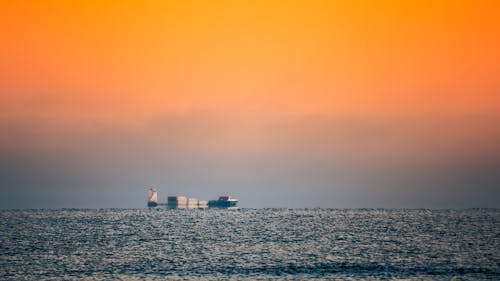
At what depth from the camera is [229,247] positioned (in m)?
134

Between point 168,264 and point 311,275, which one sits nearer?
point 311,275

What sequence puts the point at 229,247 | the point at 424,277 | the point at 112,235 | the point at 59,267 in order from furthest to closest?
the point at 112,235, the point at 229,247, the point at 59,267, the point at 424,277

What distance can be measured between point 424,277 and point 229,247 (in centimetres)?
4817

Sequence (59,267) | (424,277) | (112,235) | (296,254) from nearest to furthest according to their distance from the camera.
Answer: (424,277) → (59,267) → (296,254) → (112,235)

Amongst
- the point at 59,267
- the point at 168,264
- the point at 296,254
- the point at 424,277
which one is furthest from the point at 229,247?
the point at 424,277

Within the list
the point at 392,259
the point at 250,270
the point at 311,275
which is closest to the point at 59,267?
the point at 250,270

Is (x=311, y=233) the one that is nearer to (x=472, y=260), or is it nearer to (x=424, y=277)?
(x=472, y=260)

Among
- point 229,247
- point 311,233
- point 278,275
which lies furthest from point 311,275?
point 311,233

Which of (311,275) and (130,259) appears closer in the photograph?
(311,275)

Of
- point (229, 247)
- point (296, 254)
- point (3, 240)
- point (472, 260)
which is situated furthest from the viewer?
point (3, 240)

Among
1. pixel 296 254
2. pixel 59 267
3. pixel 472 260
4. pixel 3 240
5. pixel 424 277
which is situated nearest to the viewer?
pixel 424 277

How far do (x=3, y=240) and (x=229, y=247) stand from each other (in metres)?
51.0

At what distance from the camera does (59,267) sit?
102312 mm

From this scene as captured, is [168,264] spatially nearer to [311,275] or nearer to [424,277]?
[311,275]
